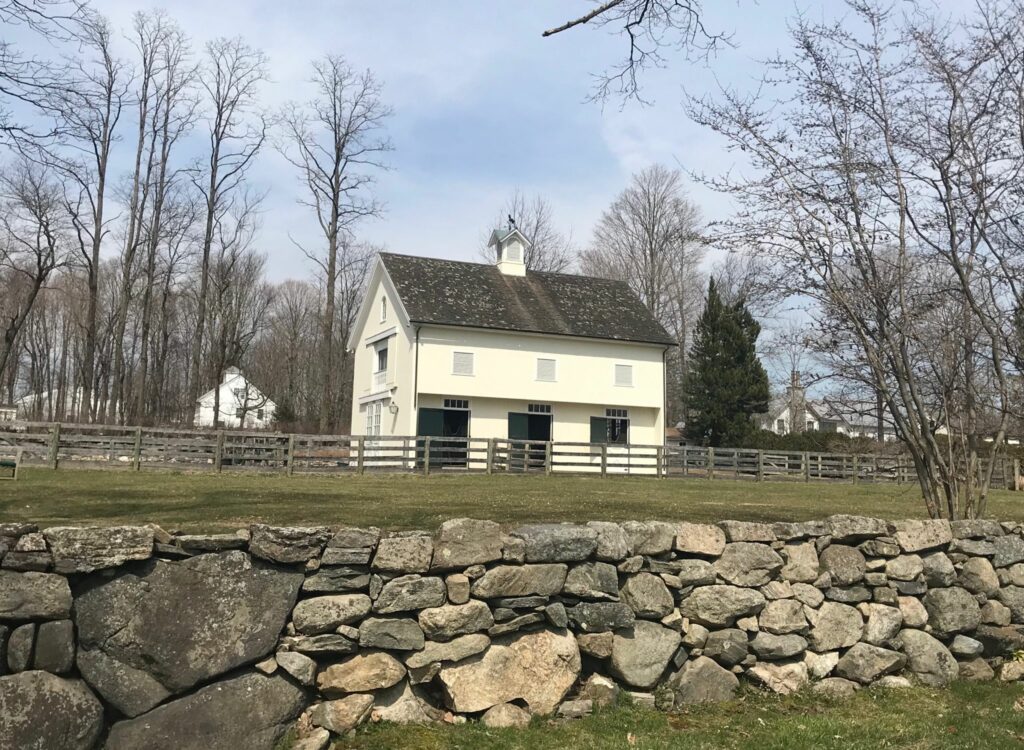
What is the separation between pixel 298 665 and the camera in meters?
5.00

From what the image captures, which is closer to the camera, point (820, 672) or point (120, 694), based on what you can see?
point (120, 694)

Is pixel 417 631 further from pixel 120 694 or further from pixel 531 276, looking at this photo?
pixel 531 276

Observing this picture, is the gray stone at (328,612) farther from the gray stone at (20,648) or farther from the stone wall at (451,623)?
the gray stone at (20,648)

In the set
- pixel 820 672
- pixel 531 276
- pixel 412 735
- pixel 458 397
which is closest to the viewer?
pixel 412 735

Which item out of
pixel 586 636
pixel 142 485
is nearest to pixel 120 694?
pixel 586 636

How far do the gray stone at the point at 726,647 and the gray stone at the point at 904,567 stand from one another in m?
1.53

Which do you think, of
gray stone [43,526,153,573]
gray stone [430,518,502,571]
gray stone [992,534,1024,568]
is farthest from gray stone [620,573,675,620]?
gray stone [992,534,1024,568]

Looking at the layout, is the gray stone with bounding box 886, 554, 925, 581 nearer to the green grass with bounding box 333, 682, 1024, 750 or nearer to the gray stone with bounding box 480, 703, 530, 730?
the green grass with bounding box 333, 682, 1024, 750

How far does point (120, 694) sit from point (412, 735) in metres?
1.65

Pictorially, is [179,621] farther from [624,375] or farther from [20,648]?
[624,375]

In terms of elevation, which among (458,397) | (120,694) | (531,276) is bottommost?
(120,694)

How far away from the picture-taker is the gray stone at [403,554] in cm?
527

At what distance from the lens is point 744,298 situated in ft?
33.0

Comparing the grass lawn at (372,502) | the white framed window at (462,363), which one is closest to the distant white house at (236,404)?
the white framed window at (462,363)
